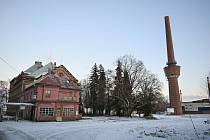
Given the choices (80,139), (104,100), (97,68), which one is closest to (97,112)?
(104,100)

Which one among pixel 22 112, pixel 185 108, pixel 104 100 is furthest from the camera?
pixel 185 108

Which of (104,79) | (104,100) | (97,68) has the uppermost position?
(97,68)

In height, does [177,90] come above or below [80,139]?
above

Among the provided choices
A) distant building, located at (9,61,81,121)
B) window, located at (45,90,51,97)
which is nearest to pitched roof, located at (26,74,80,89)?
distant building, located at (9,61,81,121)

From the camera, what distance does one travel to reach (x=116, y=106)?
58.9 metres

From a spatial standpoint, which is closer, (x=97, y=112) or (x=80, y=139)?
(x=80, y=139)

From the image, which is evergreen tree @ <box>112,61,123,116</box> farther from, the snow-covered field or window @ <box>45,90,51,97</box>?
the snow-covered field

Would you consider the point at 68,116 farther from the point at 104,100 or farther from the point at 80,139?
the point at 80,139

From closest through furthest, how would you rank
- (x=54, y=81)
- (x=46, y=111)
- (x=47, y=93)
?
(x=46, y=111) → (x=47, y=93) → (x=54, y=81)

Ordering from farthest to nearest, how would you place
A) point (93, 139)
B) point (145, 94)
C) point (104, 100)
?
point (104, 100)
point (145, 94)
point (93, 139)

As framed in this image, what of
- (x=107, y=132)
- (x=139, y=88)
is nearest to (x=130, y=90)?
(x=139, y=88)

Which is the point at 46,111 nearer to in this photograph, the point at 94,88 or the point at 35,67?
the point at 94,88

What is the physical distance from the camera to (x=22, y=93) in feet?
167

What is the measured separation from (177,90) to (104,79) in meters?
23.6
